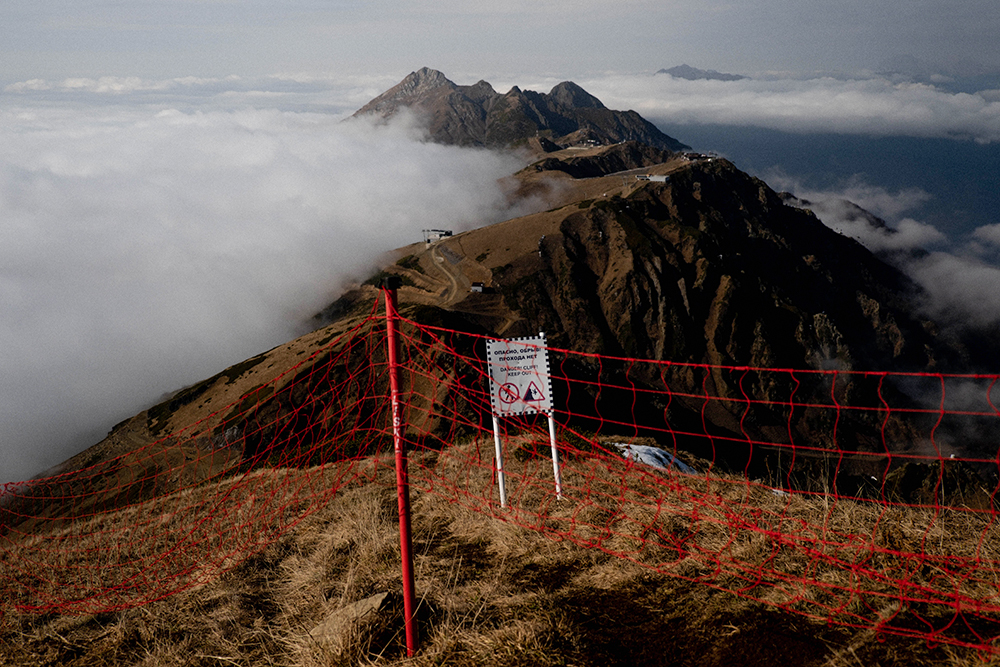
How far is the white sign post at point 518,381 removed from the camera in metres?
9.15

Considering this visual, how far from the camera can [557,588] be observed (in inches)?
230

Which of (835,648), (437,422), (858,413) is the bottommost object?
(858,413)

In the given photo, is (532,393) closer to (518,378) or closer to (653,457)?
(518,378)

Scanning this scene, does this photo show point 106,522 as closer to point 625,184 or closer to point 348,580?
point 348,580

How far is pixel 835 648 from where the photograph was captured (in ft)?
14.7

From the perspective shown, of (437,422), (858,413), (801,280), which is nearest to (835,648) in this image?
(437,422)

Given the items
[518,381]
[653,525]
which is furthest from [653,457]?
[653,525]

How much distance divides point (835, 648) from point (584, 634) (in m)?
1.81

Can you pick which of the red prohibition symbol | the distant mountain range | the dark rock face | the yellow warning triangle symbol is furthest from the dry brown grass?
the dark rock face

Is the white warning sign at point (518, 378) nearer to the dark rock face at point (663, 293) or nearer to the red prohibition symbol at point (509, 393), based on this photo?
the red prohibition symbol at point (509, 393)

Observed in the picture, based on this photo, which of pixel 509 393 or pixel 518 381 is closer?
pixel 509 393

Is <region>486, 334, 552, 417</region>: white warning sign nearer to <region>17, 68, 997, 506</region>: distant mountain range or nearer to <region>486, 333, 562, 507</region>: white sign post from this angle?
<region>486, 333, 562, 507</region>: white sign post

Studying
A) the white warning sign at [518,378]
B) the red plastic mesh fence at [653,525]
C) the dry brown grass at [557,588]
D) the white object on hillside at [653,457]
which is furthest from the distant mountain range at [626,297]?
the dry brown grass at [557,588]

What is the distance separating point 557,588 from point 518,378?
12.9 ft
